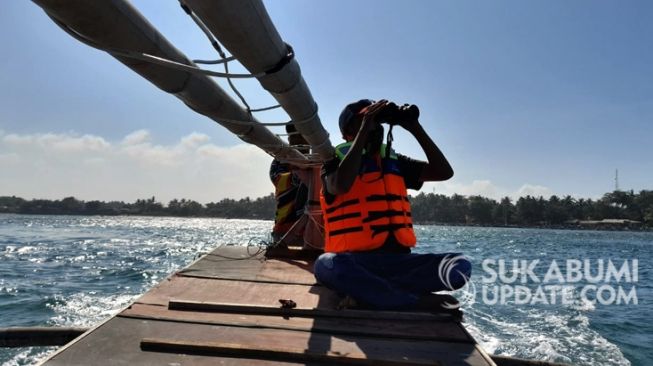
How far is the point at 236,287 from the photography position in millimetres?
3951

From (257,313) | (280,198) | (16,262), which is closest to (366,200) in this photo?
(257,313)

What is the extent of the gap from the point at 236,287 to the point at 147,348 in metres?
1.56

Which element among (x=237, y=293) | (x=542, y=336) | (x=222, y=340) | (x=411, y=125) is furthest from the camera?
(x=542, y=336)

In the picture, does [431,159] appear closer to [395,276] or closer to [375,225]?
[375,225]

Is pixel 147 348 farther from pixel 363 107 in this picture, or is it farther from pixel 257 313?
pixel 363 107

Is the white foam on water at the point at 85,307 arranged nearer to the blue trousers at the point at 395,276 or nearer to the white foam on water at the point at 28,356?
the white foam on water at the point at 28,356

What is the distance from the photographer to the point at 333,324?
2906mm

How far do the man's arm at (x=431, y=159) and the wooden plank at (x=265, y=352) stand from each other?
6.21ft

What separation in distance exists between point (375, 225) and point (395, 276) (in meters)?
0.42

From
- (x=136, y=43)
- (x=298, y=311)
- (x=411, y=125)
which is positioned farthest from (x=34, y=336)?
(x=411, y=125)

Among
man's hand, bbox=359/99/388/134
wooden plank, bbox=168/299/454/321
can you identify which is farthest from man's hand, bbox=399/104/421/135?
wooden plank, bbox=168/299/454/321

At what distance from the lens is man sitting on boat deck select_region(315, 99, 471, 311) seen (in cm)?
317

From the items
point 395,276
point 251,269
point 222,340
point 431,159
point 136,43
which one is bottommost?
point 222,340

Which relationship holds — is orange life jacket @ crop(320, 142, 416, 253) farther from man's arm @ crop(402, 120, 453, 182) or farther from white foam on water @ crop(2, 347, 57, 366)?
white foam on water @ crop(2, 347, 57, 366)
